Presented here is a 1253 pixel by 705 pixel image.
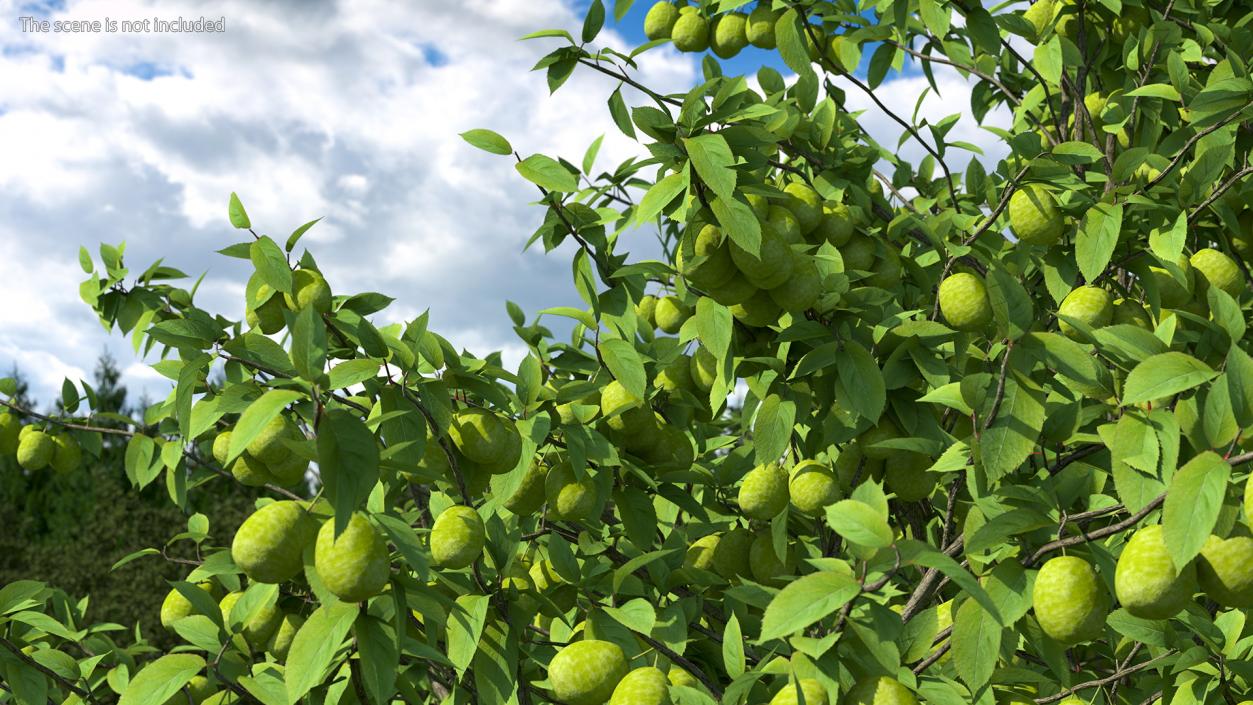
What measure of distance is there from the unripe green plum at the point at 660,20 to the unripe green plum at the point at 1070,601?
9.73ft

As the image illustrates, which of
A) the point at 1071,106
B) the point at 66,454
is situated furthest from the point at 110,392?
the point at 1071,106

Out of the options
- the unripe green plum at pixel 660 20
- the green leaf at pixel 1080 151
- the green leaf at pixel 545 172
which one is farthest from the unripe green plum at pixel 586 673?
the unripe green plum at pixel 660 20

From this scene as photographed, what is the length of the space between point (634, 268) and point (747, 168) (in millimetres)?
459

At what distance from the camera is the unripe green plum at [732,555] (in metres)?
2.90

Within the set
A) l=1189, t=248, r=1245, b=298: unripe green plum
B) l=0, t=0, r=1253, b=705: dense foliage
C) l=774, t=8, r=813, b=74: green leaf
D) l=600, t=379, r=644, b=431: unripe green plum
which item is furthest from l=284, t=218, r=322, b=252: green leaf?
l=1189, t=248, r=1245, b=298: unripe green plum

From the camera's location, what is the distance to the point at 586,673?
202cm

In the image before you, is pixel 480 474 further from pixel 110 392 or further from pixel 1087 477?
pixel 110 392

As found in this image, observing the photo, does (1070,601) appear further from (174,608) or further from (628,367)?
(174,608)

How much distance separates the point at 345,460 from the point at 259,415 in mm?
153

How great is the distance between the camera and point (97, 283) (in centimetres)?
368

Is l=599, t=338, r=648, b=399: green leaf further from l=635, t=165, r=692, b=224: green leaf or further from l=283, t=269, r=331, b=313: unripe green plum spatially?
l=283, t=269, r=331, b=313: unripe green plum

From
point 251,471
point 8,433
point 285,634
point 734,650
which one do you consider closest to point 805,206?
point 734,650

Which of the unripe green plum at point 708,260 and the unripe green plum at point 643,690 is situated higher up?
the unripe green plum at point 708,260

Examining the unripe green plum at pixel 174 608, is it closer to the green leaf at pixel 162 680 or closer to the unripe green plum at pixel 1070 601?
the green leaf at pixel 162 680
